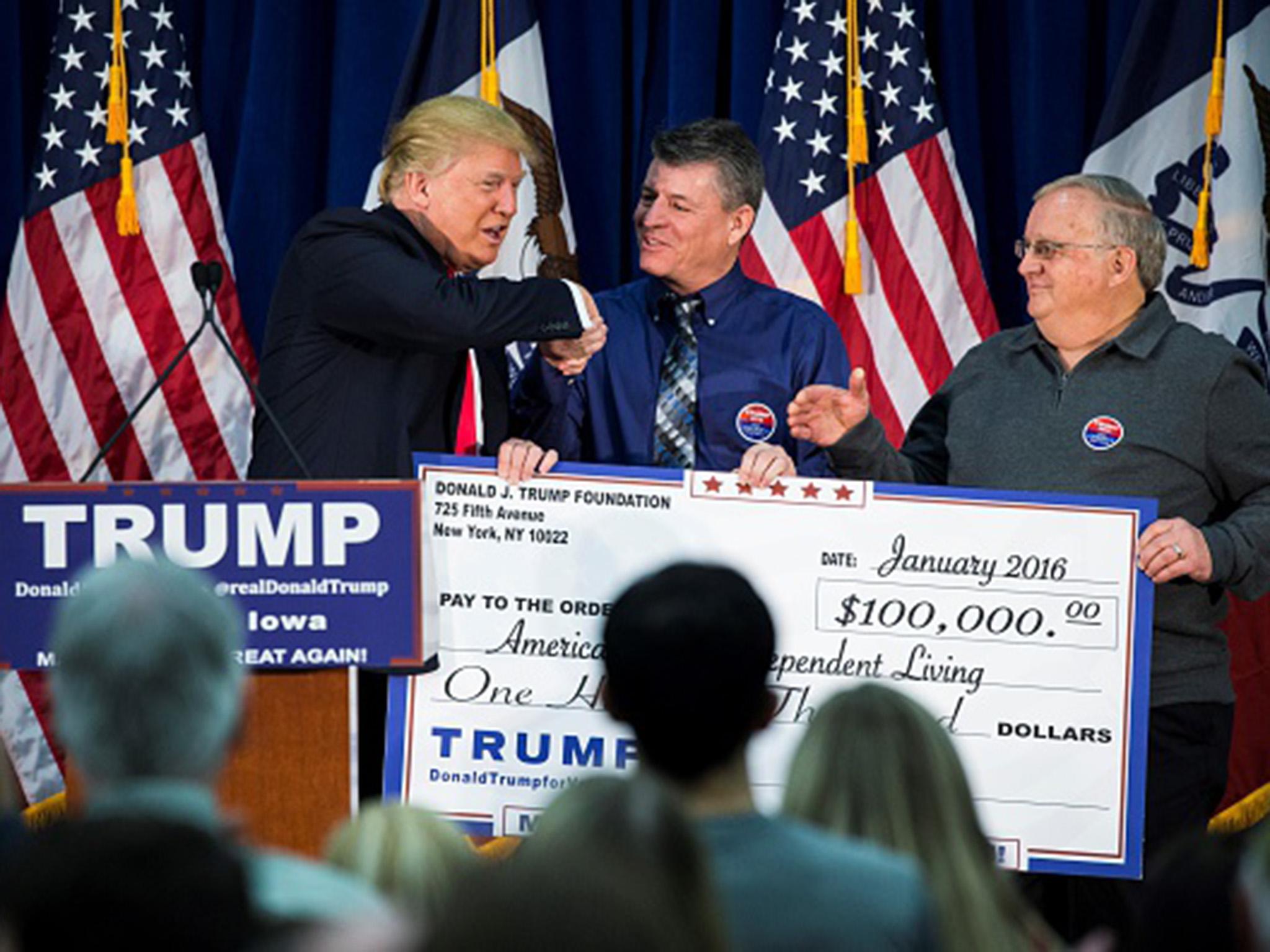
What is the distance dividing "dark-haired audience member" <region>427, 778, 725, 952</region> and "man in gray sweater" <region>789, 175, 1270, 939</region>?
9.21 feet

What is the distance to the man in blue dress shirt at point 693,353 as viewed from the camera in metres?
4.58

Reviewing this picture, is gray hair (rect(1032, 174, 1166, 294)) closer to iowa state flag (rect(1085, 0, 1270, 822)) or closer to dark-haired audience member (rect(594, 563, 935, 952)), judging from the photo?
iowa state flag (rect(1085, 0, 1270, 822))

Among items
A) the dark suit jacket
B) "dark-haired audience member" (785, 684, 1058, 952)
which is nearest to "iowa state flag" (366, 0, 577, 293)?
the dark suit jacket

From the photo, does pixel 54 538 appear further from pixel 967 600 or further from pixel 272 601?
pixel 967 600

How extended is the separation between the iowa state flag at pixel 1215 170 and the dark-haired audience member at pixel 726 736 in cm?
397

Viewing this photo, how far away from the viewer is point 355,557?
151 inches

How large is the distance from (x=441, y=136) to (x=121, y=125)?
62.7 inches

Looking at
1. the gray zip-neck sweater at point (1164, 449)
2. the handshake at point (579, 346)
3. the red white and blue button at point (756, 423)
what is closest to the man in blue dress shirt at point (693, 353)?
the red white and blue button at point (756, 423)

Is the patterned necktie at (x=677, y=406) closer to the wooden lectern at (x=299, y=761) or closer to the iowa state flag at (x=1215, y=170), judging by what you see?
the wooden lectern at (x=299, y=761)

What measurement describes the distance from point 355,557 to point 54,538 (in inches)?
22.3

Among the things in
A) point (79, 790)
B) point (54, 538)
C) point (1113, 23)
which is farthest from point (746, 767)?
point (1113, 23)

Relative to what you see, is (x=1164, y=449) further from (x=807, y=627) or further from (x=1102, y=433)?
(x=807, y=627)

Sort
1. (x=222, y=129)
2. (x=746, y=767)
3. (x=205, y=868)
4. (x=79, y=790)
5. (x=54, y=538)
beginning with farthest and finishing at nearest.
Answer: (x=222, y=129) < (x=54, y=538) < (x=79, y=790) < (x=746, y=767) < (x=205, y=868)

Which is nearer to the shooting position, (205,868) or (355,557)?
(205,868)
